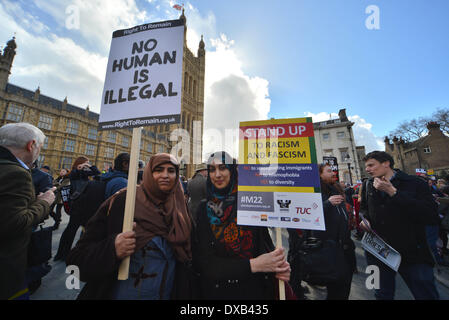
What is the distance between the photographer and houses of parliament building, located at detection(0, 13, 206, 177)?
24766 millimetres

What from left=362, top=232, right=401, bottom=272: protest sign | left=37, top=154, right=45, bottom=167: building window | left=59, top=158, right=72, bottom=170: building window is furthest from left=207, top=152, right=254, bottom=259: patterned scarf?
left=59, top=158, right=72, bottom=170: building window

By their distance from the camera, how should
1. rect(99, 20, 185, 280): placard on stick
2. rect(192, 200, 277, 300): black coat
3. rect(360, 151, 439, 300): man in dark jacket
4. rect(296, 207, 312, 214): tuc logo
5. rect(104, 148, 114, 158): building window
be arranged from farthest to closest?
rect(104, 148, 114, 158): building window
rect(360, 151, 439, 300): man in dark jacket
rect(99, 20, 185, 280): placard on stick
rect(296, 207, 312, 214): tuc logo
rect(192, 200, 277, 300): black coat

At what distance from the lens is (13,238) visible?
125 cm

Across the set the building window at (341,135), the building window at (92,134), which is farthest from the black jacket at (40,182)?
the building window at (92,134)

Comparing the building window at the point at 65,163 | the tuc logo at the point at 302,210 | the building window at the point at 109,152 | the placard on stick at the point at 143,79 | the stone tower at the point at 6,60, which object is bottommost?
the tuc logo at the point at 302,210

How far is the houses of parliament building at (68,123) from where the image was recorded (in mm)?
24766

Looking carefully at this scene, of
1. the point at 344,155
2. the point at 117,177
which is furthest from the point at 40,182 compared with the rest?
the point at 344,155

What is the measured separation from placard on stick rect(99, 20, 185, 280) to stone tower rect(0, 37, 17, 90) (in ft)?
120

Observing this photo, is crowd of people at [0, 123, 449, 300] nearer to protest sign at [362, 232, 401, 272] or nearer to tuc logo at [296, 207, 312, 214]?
protest sign at [362, 232, 401, 272]

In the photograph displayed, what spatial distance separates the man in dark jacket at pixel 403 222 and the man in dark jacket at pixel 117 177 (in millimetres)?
3307

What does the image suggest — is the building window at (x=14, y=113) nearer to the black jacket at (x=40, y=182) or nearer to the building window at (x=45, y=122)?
the building window at (x=45, y=122)

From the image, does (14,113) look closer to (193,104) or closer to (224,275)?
(193,104)
